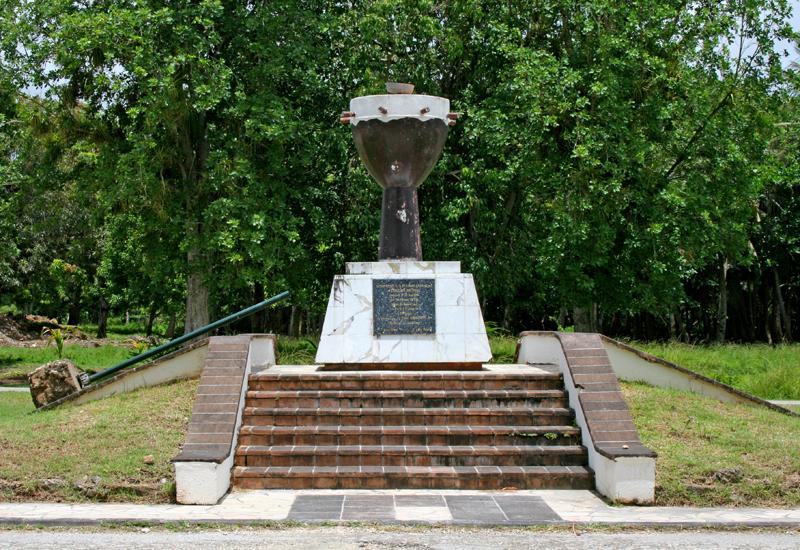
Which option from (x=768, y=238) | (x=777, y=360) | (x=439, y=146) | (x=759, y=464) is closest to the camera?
(x=759, y=464)

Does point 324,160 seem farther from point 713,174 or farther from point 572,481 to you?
point 572,481

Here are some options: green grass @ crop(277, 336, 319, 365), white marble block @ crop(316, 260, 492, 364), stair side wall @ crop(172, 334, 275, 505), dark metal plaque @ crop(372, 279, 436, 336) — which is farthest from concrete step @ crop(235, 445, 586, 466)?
green grass @ crop(277, 336, 319, 365)

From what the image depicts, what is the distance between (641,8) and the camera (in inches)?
751

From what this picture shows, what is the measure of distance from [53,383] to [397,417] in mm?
4733

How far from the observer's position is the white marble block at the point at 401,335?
437 inches

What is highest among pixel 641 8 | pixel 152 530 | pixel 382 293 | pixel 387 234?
pixel 641 8

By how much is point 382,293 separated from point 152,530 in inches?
189

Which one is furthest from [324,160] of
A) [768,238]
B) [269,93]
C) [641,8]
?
[768,238]

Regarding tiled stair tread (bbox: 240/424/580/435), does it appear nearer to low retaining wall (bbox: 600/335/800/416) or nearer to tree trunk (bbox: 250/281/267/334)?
low retaining wall (bbox: 600/335/800/416)

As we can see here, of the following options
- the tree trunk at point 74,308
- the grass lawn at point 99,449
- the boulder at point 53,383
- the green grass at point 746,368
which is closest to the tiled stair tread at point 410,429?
the grass lawn at point 99,449

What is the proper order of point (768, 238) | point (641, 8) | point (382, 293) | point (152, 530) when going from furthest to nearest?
point (768, 238) → point (641, 8) → point (382, 293) → point (152, 530)

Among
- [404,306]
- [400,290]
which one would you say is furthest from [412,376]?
[400,290]

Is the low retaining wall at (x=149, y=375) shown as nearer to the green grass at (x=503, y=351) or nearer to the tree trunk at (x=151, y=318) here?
the green grass at (x=503, y=351)

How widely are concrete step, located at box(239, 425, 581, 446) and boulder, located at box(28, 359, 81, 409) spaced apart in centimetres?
345
